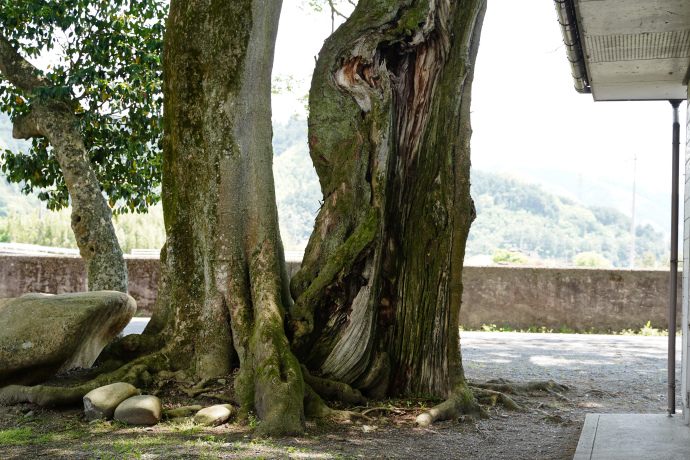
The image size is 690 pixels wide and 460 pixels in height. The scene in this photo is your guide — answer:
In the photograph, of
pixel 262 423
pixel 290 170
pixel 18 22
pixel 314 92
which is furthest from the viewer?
pixel 290 170

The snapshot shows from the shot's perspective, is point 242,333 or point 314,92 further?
point 314,92

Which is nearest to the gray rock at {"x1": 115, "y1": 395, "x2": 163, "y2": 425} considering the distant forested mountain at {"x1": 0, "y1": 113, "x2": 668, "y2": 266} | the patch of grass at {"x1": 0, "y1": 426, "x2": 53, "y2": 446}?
the patch of grass at {"x1": 0, "y1": 426, "x2": 53, "y2": 446}

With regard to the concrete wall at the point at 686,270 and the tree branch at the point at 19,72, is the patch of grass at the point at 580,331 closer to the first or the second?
the concrete wall at the point at 686,270

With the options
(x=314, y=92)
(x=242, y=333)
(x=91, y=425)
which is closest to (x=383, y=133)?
(x=314, y=92)

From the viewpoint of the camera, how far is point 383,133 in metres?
6.25

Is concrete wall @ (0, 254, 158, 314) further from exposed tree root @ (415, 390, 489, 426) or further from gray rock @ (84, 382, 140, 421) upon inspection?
exposed tree root @ (415, 390, 489, 426)

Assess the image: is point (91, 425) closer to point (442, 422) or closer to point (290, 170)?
point (442, 422)

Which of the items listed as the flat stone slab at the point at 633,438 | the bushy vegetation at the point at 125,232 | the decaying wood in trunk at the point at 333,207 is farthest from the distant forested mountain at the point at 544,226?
the flat stone slab at the point at 633,438

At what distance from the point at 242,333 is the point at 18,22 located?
7.30m

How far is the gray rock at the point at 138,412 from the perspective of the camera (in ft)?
16.4

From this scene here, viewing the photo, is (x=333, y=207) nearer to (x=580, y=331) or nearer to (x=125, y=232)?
(x=580, y=331)

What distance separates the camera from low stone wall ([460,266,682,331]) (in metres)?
14.2

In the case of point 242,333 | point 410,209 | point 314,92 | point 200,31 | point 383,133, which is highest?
point 200,31

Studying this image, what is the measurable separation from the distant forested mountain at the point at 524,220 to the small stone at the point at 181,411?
148845 mm
